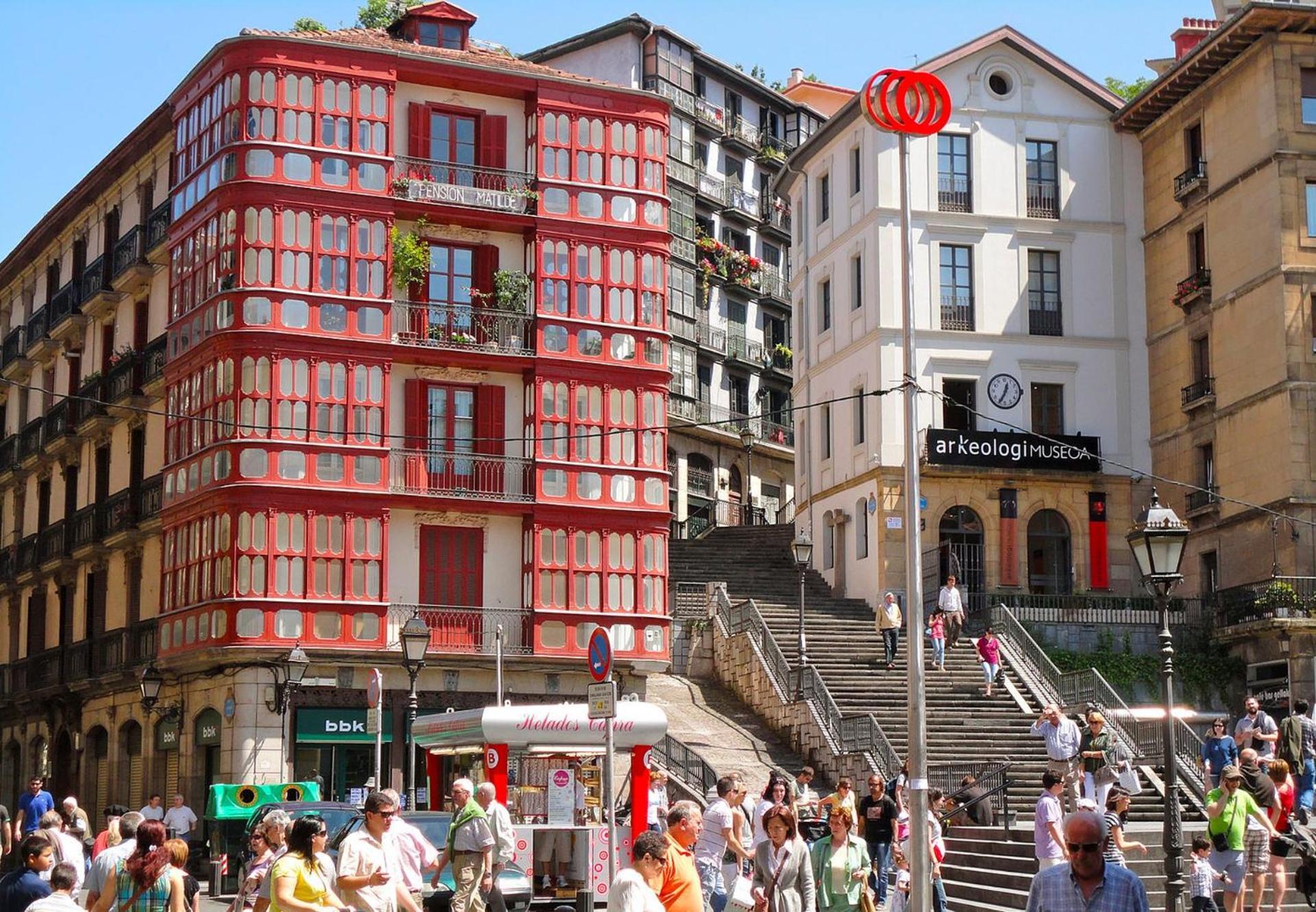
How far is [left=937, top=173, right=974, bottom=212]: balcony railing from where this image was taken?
51719 millimetres

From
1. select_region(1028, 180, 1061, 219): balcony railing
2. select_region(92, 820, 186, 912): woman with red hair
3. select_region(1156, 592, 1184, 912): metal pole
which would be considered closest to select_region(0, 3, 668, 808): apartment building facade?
select_region(1028, 180, 1061, 219): balcony railing

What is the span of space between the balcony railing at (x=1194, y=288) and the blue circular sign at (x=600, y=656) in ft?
104

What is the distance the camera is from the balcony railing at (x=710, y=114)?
232 feet

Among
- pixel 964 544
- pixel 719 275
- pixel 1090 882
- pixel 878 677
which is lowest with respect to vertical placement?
pixel 1090 882

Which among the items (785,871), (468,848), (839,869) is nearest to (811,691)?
(468,848)

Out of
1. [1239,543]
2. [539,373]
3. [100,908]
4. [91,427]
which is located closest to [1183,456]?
[1239,543]

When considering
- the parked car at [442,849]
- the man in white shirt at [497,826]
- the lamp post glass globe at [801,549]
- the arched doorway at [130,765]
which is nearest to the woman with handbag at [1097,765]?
the parked car at [442,849]

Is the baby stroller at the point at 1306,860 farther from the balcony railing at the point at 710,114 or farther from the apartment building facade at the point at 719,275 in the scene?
the balcony railing at the point at 710,114

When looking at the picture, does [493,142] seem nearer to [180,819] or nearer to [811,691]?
[811,691]

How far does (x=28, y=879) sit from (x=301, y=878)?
1.97 meters

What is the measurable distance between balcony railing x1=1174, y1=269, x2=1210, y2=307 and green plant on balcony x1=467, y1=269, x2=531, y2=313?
15.7m

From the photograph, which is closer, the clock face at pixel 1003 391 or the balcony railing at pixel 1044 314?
the clock face at pixel 1003 391

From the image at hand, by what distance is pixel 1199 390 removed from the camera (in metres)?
48.8

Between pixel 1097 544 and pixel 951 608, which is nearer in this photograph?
pixel 951 608
